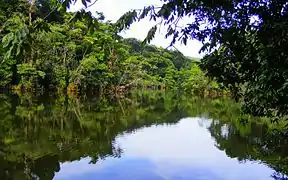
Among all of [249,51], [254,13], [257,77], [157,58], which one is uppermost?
[157,58]

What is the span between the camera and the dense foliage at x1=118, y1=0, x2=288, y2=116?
102 inches

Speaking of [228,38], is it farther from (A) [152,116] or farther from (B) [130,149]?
(A) [152,116]

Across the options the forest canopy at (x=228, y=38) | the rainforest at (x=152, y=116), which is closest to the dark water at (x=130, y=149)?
the rainforest at (x=152, y=116)

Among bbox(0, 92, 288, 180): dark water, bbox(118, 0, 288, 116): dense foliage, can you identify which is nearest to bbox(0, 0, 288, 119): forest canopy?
bbox(118, 0, 288, 116): dense foliage

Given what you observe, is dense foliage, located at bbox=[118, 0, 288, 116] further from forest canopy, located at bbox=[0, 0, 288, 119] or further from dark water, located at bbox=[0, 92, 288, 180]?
dark water, located at bbox=[0, 92, 288, 180]

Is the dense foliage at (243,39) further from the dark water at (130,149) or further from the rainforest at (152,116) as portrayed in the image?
the dark water at (130,149)

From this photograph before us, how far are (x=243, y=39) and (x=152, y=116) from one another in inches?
609

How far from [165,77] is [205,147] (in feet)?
126

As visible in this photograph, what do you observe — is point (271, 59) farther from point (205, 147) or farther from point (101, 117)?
point (101, 117)

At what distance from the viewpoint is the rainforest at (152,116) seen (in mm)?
2662

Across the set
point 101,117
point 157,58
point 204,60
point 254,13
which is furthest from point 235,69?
point 157,58

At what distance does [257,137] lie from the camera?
12.3 metres

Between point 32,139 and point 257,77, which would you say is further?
point 32,139

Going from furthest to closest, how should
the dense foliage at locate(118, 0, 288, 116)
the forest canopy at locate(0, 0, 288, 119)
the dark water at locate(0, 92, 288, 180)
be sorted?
1. the dark water at locate(0, 92, 288, 180)
2. the dense foliage at locate(118, 0, 288, 116)
3. the forest canopy at locate(0, 0, 288, 119)
